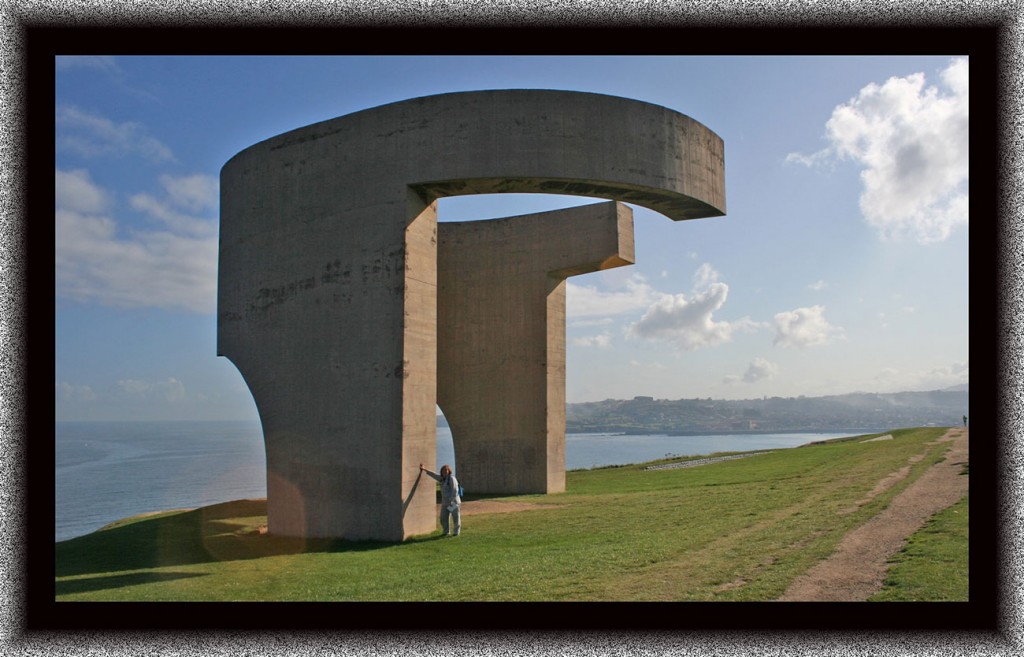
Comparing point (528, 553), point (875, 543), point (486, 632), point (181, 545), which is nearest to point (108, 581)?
point (181, 545)

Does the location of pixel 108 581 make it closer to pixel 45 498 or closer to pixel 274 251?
pixel 45 498

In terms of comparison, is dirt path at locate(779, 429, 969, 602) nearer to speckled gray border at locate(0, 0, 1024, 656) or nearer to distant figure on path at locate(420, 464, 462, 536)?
speckled gray border at locate(0, 0, 1024, 656)

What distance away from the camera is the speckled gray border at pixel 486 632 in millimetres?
6070

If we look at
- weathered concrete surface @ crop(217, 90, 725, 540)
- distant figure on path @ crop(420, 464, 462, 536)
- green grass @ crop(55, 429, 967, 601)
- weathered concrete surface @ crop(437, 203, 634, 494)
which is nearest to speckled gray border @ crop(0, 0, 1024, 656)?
green grass @ crop(55, 429, 967, 601)

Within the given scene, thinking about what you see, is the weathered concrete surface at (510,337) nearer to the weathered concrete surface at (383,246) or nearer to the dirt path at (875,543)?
the weathered concrete surface at (383,246)

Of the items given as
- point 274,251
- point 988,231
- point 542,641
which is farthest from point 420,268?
point 988,231

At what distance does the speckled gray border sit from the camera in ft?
19.9

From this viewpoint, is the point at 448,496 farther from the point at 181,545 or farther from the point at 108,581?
the point at 108,581

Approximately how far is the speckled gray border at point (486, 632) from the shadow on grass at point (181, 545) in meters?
3.85

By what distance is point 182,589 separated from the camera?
27.2 feet

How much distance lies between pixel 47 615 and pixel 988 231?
8904 mm

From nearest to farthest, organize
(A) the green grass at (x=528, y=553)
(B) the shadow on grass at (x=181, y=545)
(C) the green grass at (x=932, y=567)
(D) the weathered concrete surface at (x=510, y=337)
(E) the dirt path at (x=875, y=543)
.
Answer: (C) the green grass at (x=932, y=567), (E) the dirt path at (x=875, y=543), (A) the green grass at (x=528, y=553), (B) the shadow on grass at (x=181, y=545), (D) the weathered concrete surface at (x=510, y=337)

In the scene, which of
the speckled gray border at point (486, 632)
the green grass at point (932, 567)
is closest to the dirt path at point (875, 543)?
the green grass at point (932, 567)

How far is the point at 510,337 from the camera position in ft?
61.8
